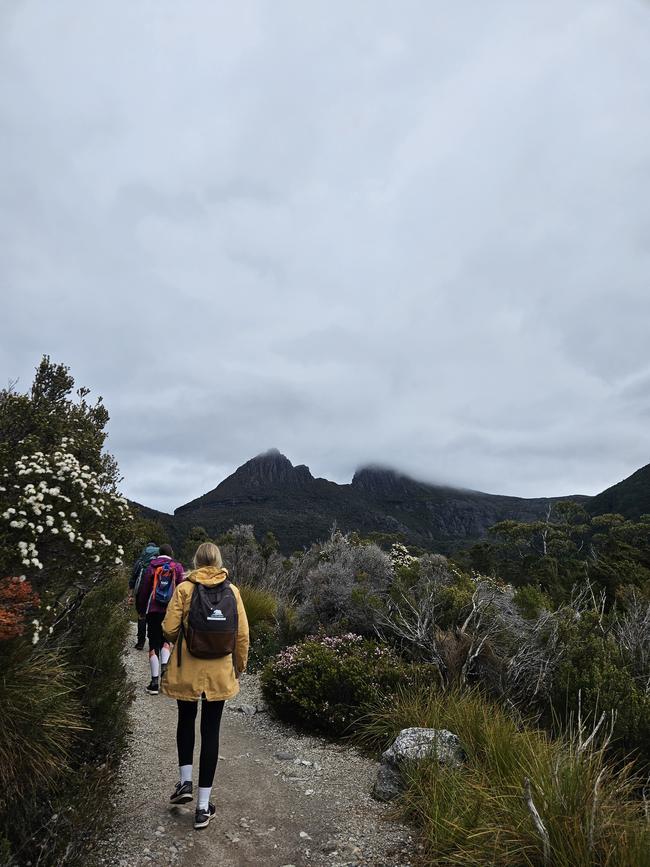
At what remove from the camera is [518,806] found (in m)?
3.15

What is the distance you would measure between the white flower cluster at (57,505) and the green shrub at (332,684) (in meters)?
2.60

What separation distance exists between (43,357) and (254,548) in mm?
8948

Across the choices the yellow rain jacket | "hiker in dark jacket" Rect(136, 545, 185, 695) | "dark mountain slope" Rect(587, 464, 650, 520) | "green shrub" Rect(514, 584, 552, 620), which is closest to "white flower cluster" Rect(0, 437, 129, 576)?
the yellow rain jacket

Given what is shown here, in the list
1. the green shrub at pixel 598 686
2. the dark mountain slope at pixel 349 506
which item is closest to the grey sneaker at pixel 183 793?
the green shrub at pixel 598 686

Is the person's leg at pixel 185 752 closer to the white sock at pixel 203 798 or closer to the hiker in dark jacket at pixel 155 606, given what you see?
the white sock at pixel 203 798

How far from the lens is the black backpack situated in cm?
370

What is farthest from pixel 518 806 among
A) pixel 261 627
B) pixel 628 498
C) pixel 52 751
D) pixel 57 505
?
pixel 628 498

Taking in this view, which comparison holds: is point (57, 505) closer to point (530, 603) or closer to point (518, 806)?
point (518, 806)

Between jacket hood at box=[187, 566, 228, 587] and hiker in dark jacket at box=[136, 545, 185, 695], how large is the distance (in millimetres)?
3212

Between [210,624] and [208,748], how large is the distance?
872mm

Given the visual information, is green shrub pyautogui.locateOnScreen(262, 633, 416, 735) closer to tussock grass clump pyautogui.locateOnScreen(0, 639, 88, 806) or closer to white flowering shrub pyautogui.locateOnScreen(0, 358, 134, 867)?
white flowering shrub pyautogui.locateOnScreen(0, 358, 134, 867)

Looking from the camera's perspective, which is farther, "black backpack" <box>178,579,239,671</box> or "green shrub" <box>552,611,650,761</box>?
"green shrub" <box>552,611,650,761</box>

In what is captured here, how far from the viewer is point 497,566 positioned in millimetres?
27531

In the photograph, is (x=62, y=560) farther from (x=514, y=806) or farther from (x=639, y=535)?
(x=639, y=535)
